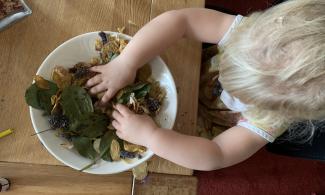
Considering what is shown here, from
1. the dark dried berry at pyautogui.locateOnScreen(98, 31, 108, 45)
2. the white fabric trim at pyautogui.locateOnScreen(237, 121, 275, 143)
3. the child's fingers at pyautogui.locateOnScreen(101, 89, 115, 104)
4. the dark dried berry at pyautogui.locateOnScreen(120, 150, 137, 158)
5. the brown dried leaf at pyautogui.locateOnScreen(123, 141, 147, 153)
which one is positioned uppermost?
the dark dried berry at pyautogui.locateOnScreen(98, 31, 108, 45)

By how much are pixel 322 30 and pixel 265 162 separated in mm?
785

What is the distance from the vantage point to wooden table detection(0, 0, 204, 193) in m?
0.63

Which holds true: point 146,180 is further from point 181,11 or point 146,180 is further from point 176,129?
point 181,11

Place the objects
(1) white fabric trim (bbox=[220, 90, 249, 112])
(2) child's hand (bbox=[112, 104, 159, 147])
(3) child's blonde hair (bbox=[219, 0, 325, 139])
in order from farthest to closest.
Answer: (1) white fabric trim (bbox=[220, 90, 249, 112]) → (2) child's hand (bbox=[112, 104, 159, 147]) → (3) child's blonde hair (bbox=[219, 0, 325, 139])

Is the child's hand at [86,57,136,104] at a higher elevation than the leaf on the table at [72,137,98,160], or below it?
higher

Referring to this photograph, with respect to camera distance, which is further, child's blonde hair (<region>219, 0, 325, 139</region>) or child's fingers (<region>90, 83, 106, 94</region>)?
child's fingers (<region>90, 83, 106, 94</region>)

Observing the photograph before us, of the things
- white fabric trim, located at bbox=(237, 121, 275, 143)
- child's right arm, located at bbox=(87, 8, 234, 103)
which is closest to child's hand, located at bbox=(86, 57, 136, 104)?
child's right arm, located at bbox=(87, 8, 234, 103)

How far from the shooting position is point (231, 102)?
750mm

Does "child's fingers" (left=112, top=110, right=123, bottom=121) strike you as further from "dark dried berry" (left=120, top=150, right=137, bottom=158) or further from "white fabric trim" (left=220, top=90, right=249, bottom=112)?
"white fabric trim" (left=220, top=90, right=249, bottom=112)

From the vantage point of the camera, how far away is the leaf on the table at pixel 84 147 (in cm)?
61

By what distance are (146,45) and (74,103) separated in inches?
6.3

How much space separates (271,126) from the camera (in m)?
0.68

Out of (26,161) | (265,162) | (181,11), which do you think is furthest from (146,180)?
(265,162)

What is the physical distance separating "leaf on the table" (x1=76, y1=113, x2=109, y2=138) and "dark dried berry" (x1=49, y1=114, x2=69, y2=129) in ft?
0.07
